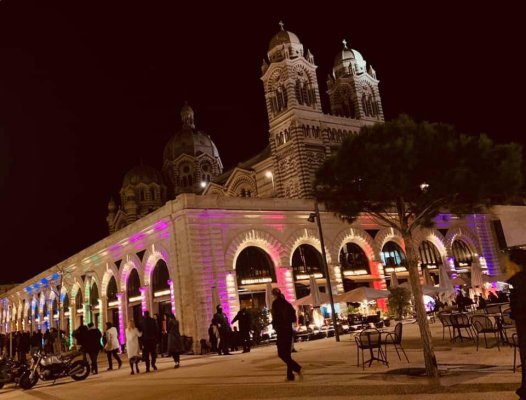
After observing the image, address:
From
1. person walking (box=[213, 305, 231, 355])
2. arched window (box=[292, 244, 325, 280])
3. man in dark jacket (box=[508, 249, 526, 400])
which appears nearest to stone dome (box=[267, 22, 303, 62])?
arched window (box=[292, 244, 325, 280])

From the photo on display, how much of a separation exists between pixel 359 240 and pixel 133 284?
1541 centimetres

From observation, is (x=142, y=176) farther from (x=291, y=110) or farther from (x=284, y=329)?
(x=284, y=329)

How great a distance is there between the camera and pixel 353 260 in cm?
Answer: 3281

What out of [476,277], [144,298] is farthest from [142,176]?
[476,277]

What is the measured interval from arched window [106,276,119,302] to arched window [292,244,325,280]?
1384 cm

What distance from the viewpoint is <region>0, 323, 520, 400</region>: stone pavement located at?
25.5 ft

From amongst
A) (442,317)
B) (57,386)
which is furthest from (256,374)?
(57,386)

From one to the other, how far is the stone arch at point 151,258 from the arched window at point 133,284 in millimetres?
2304

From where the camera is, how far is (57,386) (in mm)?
15430

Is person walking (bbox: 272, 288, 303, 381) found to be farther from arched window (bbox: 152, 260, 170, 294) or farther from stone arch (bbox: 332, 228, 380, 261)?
stone arch (bbox: 332, 228, 380, 261)

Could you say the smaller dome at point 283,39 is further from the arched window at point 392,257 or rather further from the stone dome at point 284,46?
the arched window at point 392,257

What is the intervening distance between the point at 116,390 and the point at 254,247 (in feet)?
56.3

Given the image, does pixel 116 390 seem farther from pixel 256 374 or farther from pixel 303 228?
pixel 303 228

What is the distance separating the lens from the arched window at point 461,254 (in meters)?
38.7
